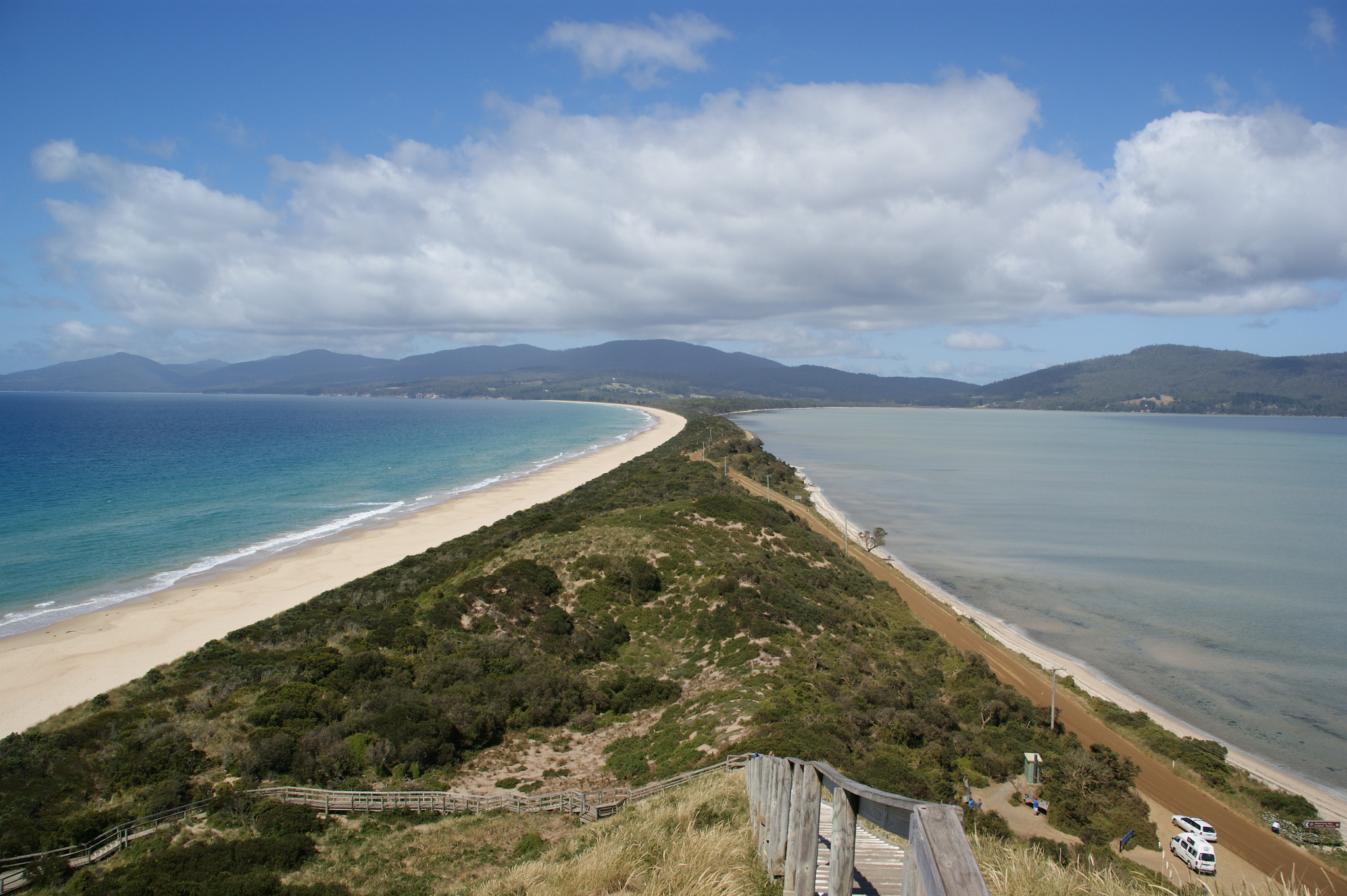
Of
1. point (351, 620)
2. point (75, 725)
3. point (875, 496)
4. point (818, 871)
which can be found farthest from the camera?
point (875, 496)

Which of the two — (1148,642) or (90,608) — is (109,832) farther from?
(1148,642)

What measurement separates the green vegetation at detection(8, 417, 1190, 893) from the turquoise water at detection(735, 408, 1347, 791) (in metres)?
10.3

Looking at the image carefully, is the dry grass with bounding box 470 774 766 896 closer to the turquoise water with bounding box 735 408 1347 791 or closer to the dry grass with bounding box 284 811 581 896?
the dry grass with bounding box 284 811 581 896

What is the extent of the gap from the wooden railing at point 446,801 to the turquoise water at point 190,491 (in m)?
23.3

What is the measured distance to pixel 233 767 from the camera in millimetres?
15609

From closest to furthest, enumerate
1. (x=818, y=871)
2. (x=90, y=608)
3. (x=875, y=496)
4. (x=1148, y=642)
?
(x=818, y=871) < (x=90, y=608) < (x=1148, y=642) < (x=875, y=496)

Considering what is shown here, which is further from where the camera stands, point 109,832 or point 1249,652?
point 1249,652

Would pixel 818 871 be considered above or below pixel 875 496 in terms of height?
above

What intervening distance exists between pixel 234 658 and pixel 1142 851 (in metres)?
27.8

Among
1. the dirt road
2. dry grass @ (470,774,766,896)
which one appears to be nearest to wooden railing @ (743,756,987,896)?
dry grass @ (470,774,766,896)

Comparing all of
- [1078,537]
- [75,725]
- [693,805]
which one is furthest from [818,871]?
[1078,537]

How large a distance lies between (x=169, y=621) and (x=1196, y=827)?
38.1 metres

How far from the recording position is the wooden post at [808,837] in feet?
14.1

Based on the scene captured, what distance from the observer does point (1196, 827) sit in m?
17.4
